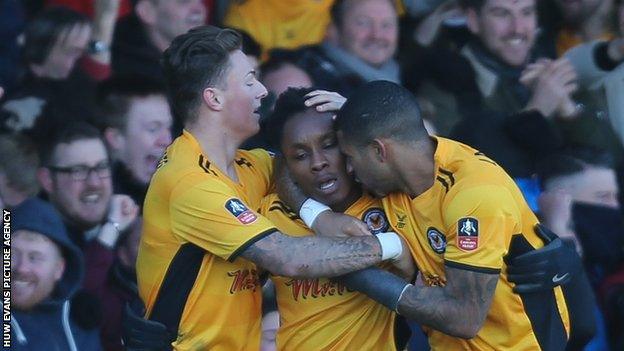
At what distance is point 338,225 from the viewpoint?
584 cm

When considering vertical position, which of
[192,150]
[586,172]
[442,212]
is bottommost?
[586,172]

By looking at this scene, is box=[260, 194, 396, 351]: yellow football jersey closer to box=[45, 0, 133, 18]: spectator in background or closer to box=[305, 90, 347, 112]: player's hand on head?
box=[305, 90, 347, 112]: player's hand on head

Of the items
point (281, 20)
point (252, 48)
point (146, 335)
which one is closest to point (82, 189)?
point (252, 48)

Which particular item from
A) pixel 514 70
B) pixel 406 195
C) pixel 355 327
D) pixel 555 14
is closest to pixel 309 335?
pixel 355 327

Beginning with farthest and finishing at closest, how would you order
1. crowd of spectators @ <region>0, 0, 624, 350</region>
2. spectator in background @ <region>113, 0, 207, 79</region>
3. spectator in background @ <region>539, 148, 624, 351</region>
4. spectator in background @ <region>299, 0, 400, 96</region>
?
1. spectator in background @ <region>299, 0, 400, 96</region>
2. spectator in background @ <region>113, 0, 207, 79</region>
3. spectator in background @ <region>539, 148, 624, 351</region>
4. crowd of spectators @ <region>0, 0, 624, 350</region>

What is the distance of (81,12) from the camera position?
7.91 meters

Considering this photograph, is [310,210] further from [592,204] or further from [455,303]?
[592,204]

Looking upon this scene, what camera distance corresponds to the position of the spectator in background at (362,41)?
8.24m

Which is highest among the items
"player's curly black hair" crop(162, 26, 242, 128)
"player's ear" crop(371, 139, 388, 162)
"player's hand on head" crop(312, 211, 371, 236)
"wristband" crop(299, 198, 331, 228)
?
"player's curly black hair" crop(162, 26, 242, 128)

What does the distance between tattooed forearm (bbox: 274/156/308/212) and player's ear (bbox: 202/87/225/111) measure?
33cm

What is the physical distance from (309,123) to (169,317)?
2.85ft

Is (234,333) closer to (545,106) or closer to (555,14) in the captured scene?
(545,106)

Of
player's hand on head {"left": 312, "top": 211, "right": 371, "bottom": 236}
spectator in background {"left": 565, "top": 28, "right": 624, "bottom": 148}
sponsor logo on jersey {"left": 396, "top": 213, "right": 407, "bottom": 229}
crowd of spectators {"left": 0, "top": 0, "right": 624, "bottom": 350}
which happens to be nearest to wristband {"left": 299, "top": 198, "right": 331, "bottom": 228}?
player's hand on head {"left": 312, "top": 211, "right": 371, "bottom": 236}

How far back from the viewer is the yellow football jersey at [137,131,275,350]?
5750 millimetres
